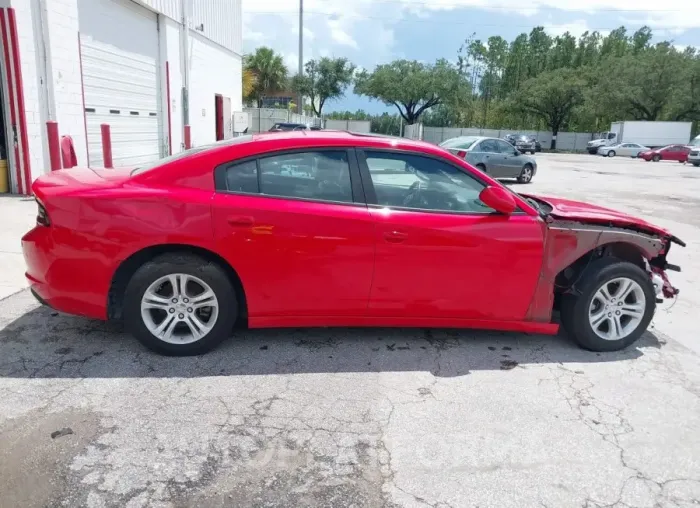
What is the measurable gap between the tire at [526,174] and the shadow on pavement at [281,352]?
14.3 meters

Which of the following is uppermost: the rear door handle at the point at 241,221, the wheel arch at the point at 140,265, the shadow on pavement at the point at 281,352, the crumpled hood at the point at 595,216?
the crumpled hood at the point at 595,216

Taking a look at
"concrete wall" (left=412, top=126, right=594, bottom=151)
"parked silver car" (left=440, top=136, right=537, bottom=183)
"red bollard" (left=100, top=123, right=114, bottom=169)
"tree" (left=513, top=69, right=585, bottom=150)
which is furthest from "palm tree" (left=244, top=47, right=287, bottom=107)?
"red bollard" (left=100, top=123, right=114, bottom=169)

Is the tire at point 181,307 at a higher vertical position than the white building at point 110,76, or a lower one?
lower

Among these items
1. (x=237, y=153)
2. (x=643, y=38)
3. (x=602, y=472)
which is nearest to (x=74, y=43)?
(x=237, y=153)

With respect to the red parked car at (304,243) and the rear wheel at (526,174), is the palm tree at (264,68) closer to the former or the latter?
the rear wheel at (526,174)

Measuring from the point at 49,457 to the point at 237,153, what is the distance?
219 cm

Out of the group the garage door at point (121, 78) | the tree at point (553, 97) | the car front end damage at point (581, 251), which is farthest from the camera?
the tree at point (553, 97)

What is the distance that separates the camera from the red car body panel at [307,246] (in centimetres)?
371

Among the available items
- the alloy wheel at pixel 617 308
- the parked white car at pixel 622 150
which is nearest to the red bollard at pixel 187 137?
the alloy wheel at pixel 617 308

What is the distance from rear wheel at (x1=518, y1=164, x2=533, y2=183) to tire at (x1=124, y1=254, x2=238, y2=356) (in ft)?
52.8

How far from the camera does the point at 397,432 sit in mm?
3137

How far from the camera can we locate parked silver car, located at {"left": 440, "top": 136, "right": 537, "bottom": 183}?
17189 millimetres

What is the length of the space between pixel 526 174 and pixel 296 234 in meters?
16.1

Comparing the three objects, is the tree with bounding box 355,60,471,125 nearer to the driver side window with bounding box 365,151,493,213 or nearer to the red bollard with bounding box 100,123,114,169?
the red bollard with bounding box 100,123,114,169
